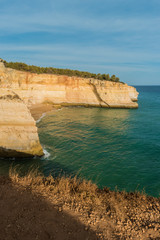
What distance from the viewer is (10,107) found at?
13414mm

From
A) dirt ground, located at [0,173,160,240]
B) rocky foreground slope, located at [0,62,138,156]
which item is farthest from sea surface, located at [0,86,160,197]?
dirt ground, located at [0,173,160,240]

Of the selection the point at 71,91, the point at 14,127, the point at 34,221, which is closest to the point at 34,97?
the point at 71,91

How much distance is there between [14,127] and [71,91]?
103ft

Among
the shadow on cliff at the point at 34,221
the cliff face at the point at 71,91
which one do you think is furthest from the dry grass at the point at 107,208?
the cliff face at the point at 71,91

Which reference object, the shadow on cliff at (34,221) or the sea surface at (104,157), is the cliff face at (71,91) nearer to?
the sea surface at (104,157)

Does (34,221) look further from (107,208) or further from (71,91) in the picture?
(71,91)

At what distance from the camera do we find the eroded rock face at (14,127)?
1335cm

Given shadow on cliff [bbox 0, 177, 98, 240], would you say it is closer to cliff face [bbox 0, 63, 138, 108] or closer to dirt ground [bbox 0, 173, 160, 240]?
dirt ground [bbox 0, 173, 160, 240]

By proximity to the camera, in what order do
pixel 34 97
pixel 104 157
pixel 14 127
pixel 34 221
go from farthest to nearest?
pixel 34 97 → pixel 104 157 → pixel 14 127 → pixel 34 221

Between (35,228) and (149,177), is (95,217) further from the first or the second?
(149,177)

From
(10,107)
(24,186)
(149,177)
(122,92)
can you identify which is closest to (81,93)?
(122,92)

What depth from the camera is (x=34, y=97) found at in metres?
37.7

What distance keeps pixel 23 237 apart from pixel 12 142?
9612 millimetres

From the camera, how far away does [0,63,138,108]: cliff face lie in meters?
36.7
